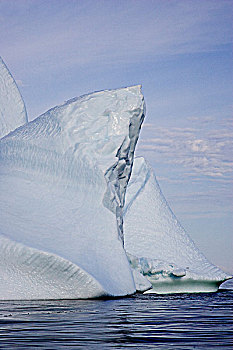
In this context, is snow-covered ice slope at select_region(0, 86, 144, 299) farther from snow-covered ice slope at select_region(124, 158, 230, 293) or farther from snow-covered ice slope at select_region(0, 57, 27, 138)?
snow-covered ice slope at select_region(124, 158, 230, 293)

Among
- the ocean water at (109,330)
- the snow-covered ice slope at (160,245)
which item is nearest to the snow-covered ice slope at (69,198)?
the ocean water at (109,330)

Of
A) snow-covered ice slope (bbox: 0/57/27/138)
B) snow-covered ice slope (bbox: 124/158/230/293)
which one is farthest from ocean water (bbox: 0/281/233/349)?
snow-covered ice slope (bbox: 0/57/27/138)

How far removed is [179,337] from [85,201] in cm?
760

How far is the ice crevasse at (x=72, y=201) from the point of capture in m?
9.95

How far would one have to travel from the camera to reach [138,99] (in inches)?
573

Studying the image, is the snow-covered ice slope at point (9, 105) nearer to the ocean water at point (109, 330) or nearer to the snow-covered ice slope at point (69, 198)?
the snow-covered ice slope at point (69, 198)

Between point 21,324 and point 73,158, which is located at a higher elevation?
point 73,158

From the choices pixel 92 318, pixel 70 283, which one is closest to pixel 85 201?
pixel 70 283

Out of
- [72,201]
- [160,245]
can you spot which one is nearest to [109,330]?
[72,201]

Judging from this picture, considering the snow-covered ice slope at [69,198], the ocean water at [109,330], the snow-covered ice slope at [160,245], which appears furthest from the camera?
the snow-covered ice slope at [160,245]

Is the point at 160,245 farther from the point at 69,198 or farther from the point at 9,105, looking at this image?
the point at 69,198

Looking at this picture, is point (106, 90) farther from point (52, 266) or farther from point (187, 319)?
point (187, 319)

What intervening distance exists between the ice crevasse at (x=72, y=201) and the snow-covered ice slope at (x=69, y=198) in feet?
0.06

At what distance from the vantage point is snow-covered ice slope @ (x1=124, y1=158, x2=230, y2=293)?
1714cm
